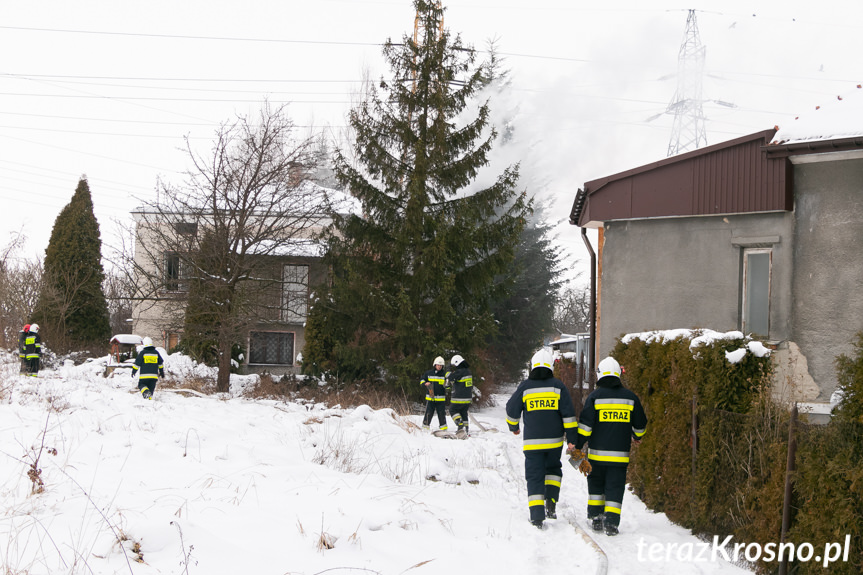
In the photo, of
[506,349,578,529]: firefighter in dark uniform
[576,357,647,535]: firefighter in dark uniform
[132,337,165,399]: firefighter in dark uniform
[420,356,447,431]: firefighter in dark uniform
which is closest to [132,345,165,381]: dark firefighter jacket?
[132,337,165,399]: firefighter in dark uniform

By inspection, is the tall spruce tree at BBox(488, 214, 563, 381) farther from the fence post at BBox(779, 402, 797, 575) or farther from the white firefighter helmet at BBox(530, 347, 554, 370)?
the fence post at BBox(779, 402, 797, 575)

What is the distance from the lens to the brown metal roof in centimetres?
1288

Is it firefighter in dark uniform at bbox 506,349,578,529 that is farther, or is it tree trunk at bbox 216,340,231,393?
tree trunk at bbox 216,340,231,393

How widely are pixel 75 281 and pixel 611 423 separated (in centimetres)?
2763

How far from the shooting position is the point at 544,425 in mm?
7738

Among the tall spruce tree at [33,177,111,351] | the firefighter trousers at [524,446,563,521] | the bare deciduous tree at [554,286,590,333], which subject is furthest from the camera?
the bare deciduous tree at [554,286,590,333]

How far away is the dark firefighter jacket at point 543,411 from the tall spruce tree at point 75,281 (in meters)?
25.5

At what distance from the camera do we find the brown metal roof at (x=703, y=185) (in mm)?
12875

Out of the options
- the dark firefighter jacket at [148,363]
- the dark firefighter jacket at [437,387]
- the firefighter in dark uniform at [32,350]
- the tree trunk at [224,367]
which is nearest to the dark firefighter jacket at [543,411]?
the dark firefighter jacket at [437,387]

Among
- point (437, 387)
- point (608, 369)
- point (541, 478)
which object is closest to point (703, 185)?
point (437, 387)

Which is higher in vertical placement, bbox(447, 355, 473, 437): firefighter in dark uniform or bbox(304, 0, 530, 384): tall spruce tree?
bbox(304, 0, 530, 384): tall spruce tree

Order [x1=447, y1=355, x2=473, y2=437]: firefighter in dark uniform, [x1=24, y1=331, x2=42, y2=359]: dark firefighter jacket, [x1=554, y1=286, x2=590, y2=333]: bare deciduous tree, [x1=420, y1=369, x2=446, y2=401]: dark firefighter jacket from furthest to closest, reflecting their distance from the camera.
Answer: [x1=554, y1=286, x2=590, y2=333]: bare deciduous tree → [x1=24, y1=331, x2=42, y2=359]: dark firefighter jacket → [x1=420, y1=369, x2=446, y2=401]: dark firefighter jacket → [x1=447, y1=355, x2=473, y2=437]: firefighter in dark uniform

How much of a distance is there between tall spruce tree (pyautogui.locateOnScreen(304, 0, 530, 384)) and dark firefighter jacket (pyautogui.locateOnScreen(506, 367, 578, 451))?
13.8 meters

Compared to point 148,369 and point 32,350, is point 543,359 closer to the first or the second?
point 148,369
